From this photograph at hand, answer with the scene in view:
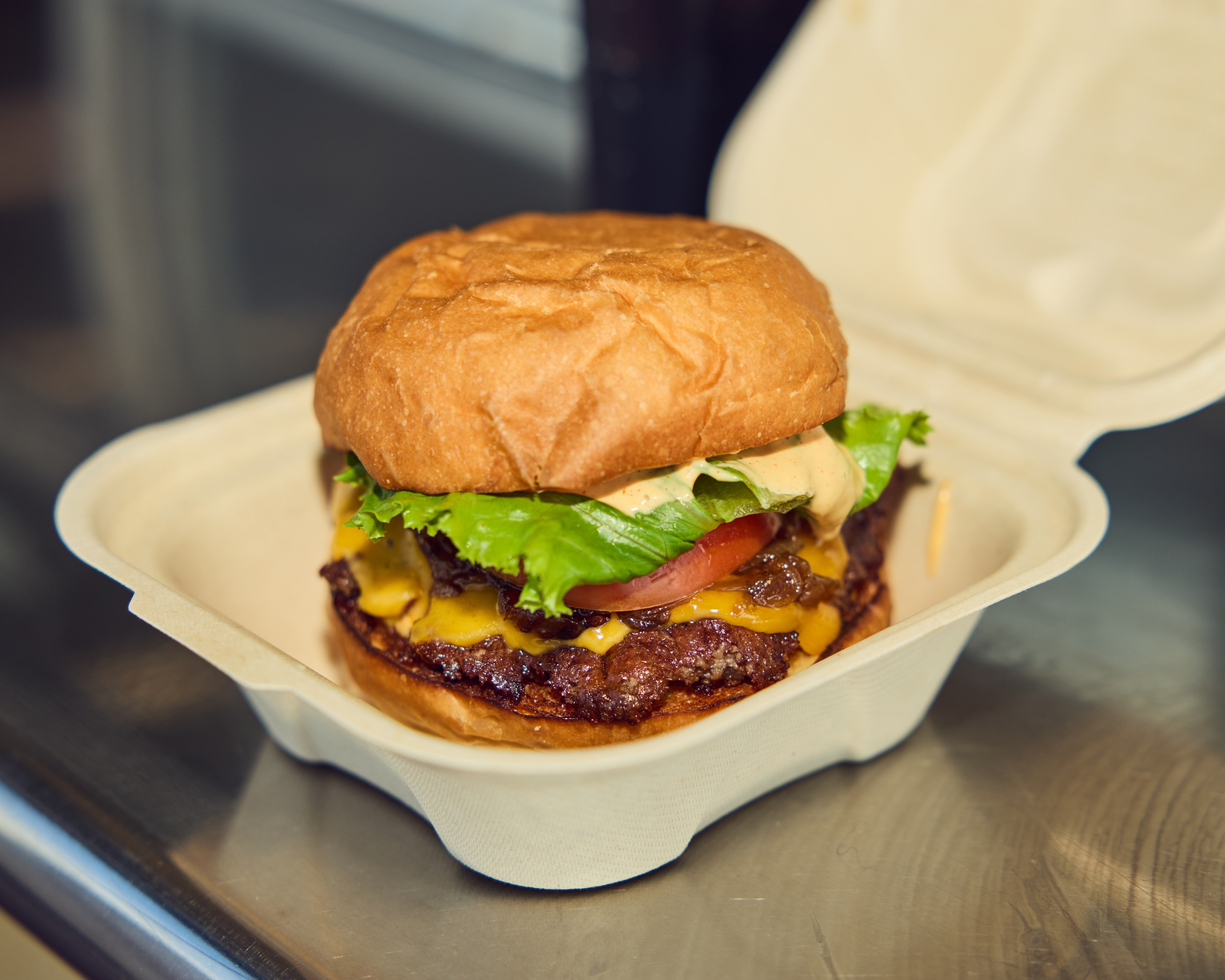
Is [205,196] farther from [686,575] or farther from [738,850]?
[738,850]

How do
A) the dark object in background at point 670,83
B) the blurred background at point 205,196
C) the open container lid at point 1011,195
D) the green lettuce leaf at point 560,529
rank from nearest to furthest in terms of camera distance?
the green lettuce leaf at point 560,529 < the blurred background at point 205,196 < the open container lid at point 1011,195 < the dark object in background at point 670,83

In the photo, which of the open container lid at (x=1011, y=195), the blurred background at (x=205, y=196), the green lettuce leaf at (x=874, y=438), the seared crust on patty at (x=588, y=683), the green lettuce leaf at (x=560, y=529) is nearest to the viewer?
the green lettuce leaf at (x=560, y=529)

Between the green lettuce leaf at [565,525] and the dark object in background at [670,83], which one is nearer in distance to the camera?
the green lettuce leaf at [565,525]

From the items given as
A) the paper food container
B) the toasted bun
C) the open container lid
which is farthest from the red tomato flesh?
the open container lid

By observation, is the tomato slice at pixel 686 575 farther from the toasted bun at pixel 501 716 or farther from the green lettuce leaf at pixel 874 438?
the green lettuce leaf at pixel 874 438

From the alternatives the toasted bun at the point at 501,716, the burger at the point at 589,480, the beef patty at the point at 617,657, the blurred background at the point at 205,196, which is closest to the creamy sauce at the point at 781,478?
the burger at the point at 589,480

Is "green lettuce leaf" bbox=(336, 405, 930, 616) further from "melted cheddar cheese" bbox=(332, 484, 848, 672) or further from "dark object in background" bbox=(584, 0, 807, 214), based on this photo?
"dark object in background" bbox=(584, 0, 807, 214)
